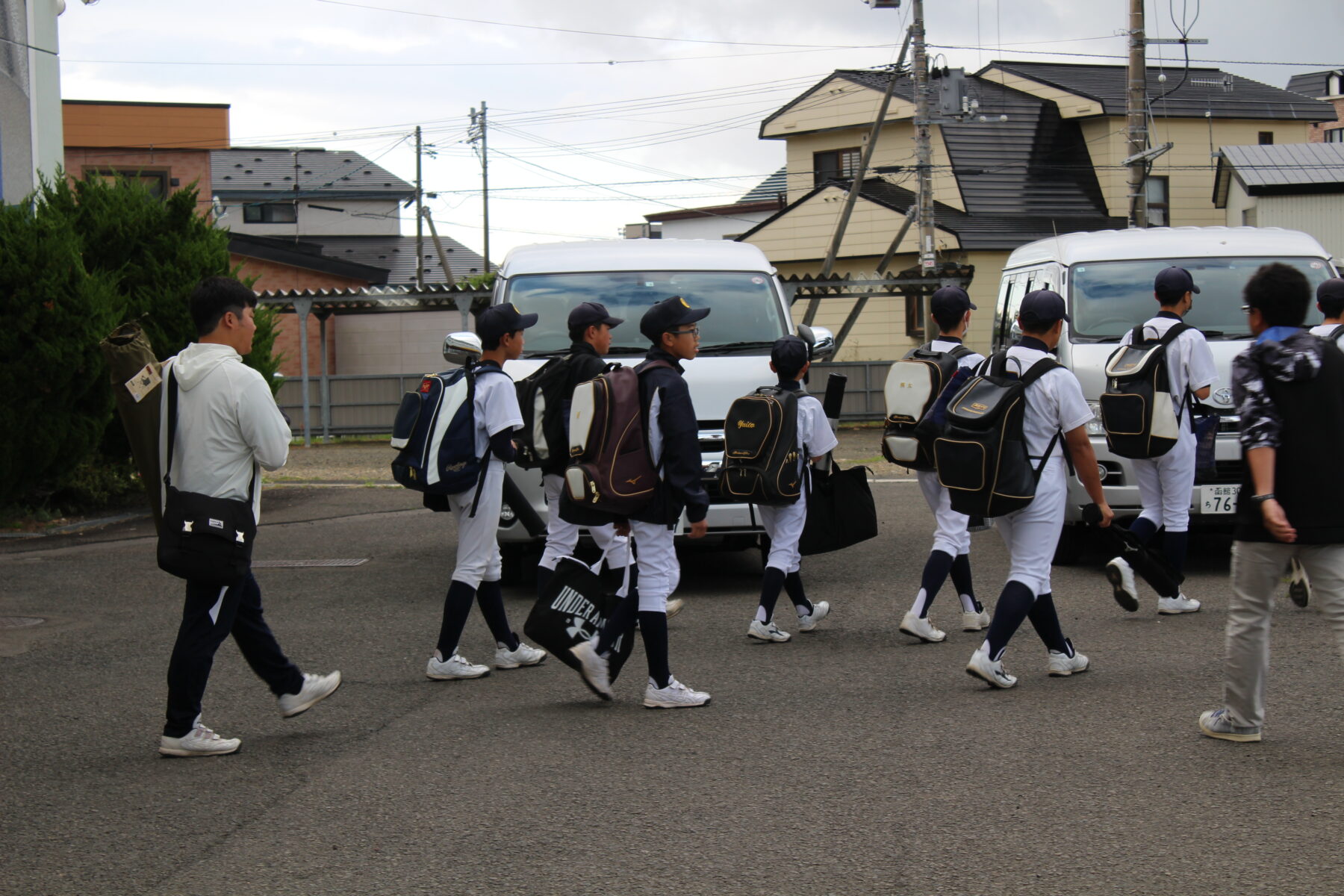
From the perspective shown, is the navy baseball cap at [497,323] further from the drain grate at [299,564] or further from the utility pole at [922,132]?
the utility pole at [922,132]

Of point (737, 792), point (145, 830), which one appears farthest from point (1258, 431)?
point (145, 830)

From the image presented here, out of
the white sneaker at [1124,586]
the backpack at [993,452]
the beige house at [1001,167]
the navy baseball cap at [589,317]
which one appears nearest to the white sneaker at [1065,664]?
the backpack at [993,452]

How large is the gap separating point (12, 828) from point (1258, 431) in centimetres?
443

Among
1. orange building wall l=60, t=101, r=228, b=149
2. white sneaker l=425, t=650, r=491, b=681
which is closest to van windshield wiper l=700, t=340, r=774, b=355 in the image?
white sneaker l=425, t=650, r=491, b=681

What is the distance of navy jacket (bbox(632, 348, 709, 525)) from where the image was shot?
5809mm

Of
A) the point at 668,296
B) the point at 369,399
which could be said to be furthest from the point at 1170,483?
the point at 369,399

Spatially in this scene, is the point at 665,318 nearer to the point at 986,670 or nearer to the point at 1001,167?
the point at 986,670

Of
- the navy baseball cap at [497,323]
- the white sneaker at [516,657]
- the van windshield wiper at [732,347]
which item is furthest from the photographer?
the van windshield wiper at [732,347]

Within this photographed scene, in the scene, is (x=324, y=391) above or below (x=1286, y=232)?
below

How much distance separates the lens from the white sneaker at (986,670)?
6.08 m

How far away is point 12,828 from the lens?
4.55 metres

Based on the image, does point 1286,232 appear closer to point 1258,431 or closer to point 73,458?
point 1258,431

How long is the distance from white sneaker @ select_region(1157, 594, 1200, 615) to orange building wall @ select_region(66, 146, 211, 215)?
111 feet

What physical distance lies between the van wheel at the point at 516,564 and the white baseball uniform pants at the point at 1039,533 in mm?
4106
